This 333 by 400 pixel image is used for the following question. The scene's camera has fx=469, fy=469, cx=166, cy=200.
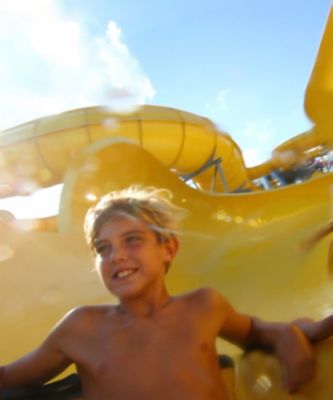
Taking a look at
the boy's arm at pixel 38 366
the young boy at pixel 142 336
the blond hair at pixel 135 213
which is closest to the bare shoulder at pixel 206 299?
the young boy at pixel 142 336

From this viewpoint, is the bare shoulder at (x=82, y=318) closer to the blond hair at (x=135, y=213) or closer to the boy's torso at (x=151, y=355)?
the boy's torso at (x=151, y=355)

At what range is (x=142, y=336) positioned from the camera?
736 millimetres

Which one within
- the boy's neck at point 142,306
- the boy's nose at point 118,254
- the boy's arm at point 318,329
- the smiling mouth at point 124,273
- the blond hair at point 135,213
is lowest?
the boy's arm at point 318,329

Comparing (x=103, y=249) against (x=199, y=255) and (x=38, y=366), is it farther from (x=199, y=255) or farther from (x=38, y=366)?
(x=199, y=255)

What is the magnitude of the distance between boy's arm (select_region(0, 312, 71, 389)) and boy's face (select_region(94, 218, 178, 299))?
0.41ft

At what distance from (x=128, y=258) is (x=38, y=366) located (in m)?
0.22

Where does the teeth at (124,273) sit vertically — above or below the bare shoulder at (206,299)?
above

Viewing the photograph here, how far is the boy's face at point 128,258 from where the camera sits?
74 centimetres

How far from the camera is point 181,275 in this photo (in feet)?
6.47

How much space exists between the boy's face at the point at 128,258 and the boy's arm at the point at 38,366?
124 mm

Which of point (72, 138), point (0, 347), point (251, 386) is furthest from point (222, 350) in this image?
point (72, 138)

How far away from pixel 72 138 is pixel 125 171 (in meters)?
1.97

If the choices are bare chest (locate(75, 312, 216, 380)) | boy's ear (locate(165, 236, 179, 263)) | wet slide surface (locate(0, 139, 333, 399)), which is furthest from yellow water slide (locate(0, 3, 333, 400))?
boy's ear (locate(165, 236, 179, 263))

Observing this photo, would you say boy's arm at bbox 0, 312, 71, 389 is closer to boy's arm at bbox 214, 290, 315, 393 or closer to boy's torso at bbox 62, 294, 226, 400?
boy's torso at bbox 62, 294, 226, 400
